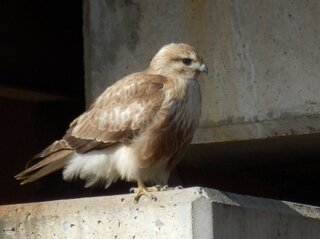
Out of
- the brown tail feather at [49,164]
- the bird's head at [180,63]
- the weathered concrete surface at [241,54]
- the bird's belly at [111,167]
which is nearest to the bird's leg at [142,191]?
the bird's belly at [111,167]

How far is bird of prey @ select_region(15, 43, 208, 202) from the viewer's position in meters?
A: 7.17

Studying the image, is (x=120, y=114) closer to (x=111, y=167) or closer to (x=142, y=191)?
(x=111, y=167)

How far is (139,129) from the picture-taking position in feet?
A: 23.6

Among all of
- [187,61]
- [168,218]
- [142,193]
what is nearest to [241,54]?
[187,61]

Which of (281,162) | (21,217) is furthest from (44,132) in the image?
(21,217)

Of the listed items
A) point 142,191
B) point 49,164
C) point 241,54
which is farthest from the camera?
point 241,54

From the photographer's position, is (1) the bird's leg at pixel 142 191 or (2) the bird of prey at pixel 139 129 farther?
(2) the bird of prey at pixel 139 129

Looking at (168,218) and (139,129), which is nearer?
(168,218)

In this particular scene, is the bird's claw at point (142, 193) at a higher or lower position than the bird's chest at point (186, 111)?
lower

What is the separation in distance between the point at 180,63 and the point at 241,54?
36.1 inches

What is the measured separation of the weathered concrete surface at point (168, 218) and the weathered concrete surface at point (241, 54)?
170 cm

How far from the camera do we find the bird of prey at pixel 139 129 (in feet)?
23.5

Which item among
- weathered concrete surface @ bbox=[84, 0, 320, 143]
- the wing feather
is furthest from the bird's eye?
weathered concrete surface @ bbox=[84, 0, 320, 143]

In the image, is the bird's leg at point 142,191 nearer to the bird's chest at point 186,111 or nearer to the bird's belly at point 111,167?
the bird's belly at point 111,167
